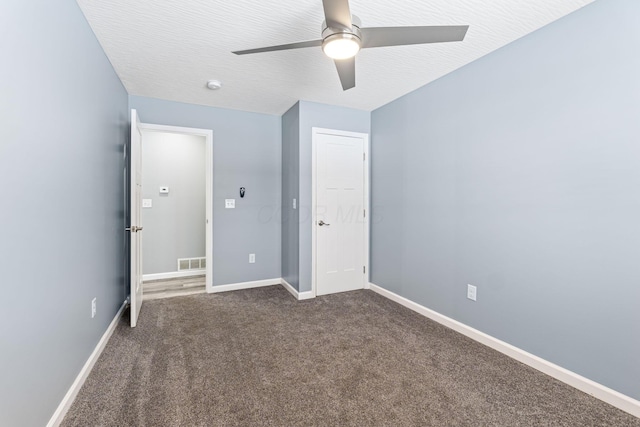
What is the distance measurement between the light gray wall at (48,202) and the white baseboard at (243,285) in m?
1.53

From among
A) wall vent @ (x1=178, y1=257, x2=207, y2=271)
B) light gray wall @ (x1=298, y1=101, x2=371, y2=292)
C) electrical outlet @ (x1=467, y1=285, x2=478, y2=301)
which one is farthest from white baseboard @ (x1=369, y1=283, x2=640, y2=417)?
wall vent @ (x1=178, y1=257, x2=207, y2=271)

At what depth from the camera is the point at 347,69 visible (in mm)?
2023

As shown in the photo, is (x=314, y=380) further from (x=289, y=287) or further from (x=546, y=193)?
(x=546, y=193)

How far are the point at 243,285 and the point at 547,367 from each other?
332cm

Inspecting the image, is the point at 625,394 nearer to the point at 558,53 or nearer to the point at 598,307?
the point at 598,307

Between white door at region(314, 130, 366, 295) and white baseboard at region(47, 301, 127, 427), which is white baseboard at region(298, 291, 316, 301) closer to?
white door at region(314, 130, 366, 295)

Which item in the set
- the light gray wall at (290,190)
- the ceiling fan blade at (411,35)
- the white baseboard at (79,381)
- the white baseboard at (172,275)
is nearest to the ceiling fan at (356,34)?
the ceiling fan blade at (411,35)

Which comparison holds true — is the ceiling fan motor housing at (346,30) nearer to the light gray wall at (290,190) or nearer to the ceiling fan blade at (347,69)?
the ceiling fan blade at (347,69)

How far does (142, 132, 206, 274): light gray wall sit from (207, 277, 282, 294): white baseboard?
1083 millimetres

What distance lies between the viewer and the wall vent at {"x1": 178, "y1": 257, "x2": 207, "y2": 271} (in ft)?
15.0

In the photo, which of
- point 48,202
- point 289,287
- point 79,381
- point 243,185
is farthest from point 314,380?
point 243,185

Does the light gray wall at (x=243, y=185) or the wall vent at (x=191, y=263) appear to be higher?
the light gray wall at (x=243, y=185)

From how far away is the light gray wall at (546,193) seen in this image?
5.67ft

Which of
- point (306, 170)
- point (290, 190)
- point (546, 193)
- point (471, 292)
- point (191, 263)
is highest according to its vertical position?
point (306, 170)
